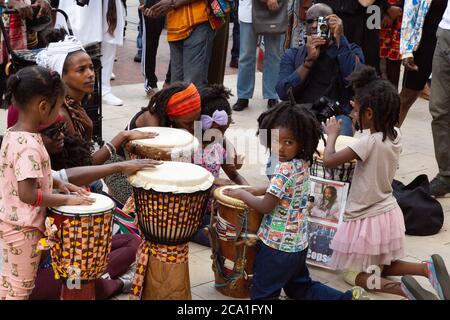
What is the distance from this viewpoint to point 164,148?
13.9 feet

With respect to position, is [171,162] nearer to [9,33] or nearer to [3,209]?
[3,209]

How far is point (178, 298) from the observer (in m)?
3.96

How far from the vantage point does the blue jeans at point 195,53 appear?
22.8 ft

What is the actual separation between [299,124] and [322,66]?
182 cm

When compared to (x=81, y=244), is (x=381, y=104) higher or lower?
higher

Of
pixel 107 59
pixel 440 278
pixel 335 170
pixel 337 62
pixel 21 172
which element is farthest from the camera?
pixel 107 59

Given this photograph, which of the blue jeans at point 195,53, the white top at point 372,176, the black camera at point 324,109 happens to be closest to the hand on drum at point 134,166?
the white top at point 372,176

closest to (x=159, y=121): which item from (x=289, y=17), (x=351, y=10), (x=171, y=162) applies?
(x=171, y=162)

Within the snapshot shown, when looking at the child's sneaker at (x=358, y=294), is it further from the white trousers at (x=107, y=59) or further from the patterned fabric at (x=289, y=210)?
the white trousers at (x=107, y=59)

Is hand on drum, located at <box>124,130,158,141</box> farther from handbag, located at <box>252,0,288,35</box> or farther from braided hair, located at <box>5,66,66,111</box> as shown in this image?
handbag, located at <box>252,0,288,35</box>

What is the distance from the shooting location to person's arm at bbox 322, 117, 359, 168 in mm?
4312

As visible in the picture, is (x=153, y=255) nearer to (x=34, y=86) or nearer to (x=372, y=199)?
(x=34, y=86)

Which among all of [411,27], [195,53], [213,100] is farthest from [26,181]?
[195,53]

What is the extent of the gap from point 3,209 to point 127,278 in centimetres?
91
